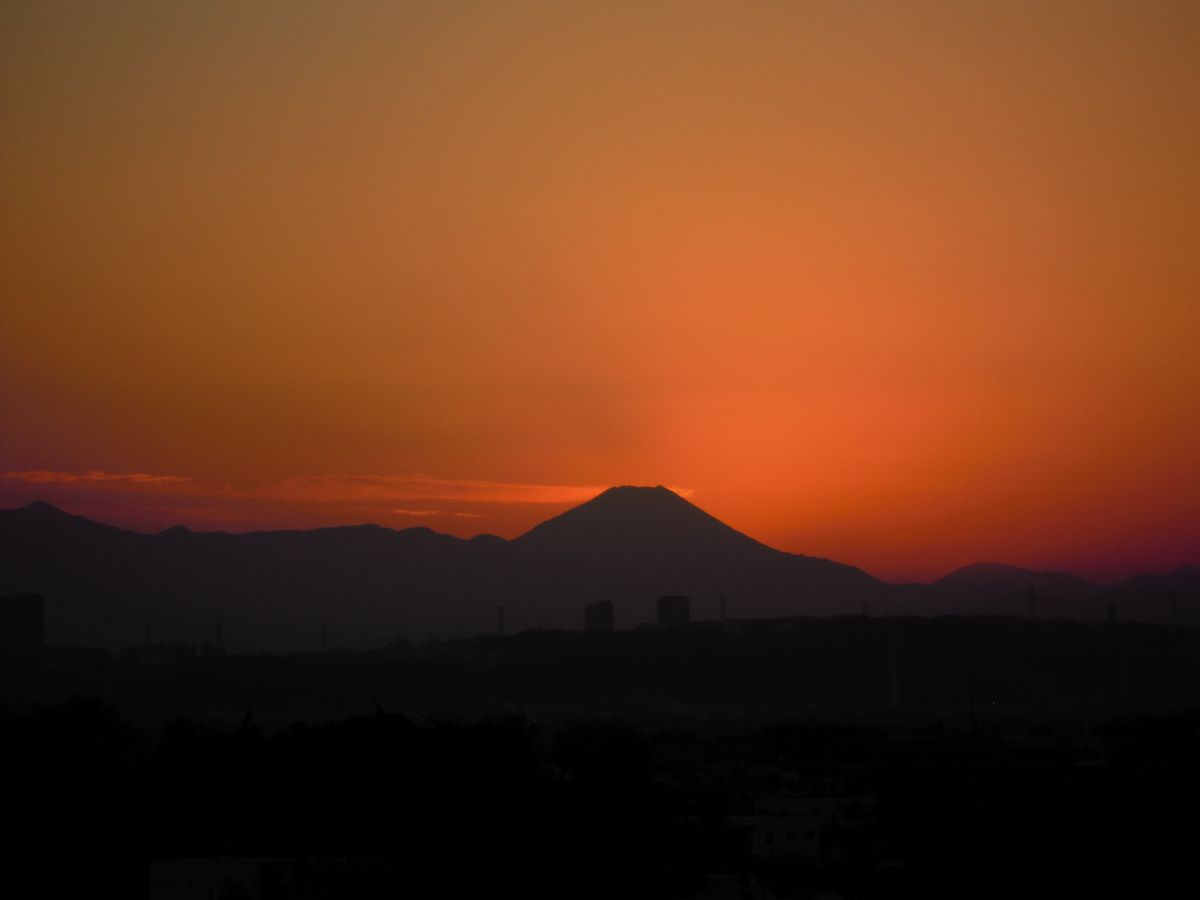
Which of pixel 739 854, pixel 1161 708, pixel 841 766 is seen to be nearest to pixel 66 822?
pixel 739 854

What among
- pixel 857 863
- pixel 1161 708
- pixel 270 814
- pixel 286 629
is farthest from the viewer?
pixel 286 629

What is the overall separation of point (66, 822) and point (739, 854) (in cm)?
1396

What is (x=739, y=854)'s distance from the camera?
127 ft

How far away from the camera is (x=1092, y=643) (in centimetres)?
12625

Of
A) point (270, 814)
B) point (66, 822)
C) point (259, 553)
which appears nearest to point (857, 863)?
point (270, 814)

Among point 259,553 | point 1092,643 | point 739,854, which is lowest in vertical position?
point 739,854

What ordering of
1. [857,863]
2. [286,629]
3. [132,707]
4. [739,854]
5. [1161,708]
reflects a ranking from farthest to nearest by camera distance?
[286,629], [1161,708], [132,707], [739,854], [857,863]

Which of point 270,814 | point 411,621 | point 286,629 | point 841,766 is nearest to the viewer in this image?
point 270,814

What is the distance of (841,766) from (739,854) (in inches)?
692

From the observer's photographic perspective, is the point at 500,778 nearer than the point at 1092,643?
Yes

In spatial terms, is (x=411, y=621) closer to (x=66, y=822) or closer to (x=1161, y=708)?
(x=1161, y=708)

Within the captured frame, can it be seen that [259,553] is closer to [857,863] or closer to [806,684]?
[806,684]

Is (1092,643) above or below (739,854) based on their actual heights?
above

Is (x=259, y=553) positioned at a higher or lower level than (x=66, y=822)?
higher
